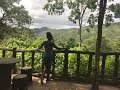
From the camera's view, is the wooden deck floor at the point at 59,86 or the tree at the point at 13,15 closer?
the wooden deck floor at the point at 59,86

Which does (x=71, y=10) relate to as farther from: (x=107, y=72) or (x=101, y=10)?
(x=101, y=10)

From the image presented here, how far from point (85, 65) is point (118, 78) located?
1956mm

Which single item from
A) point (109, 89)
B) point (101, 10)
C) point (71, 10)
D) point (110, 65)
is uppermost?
point (71, 10)

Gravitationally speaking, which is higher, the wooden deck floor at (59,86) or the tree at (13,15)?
the tree at (13,15)

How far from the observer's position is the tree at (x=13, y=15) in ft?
113

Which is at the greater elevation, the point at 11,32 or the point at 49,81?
the point at 11,32

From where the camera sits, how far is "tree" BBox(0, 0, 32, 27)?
34.3 metres

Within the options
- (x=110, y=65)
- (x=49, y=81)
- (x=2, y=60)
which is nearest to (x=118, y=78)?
(x=110, y=65)

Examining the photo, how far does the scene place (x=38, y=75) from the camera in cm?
1028

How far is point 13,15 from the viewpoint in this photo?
117 feet

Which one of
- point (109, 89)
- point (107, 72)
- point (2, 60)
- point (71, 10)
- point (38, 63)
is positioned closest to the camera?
point (2, 60)

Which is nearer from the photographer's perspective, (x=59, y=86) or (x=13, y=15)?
(x=59, y=86)

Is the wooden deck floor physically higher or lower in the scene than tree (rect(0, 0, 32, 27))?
lower

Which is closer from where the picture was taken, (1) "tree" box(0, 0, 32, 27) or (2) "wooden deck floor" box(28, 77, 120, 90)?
(2) "wooden deck floor" box(28, 77, 120, 90)
